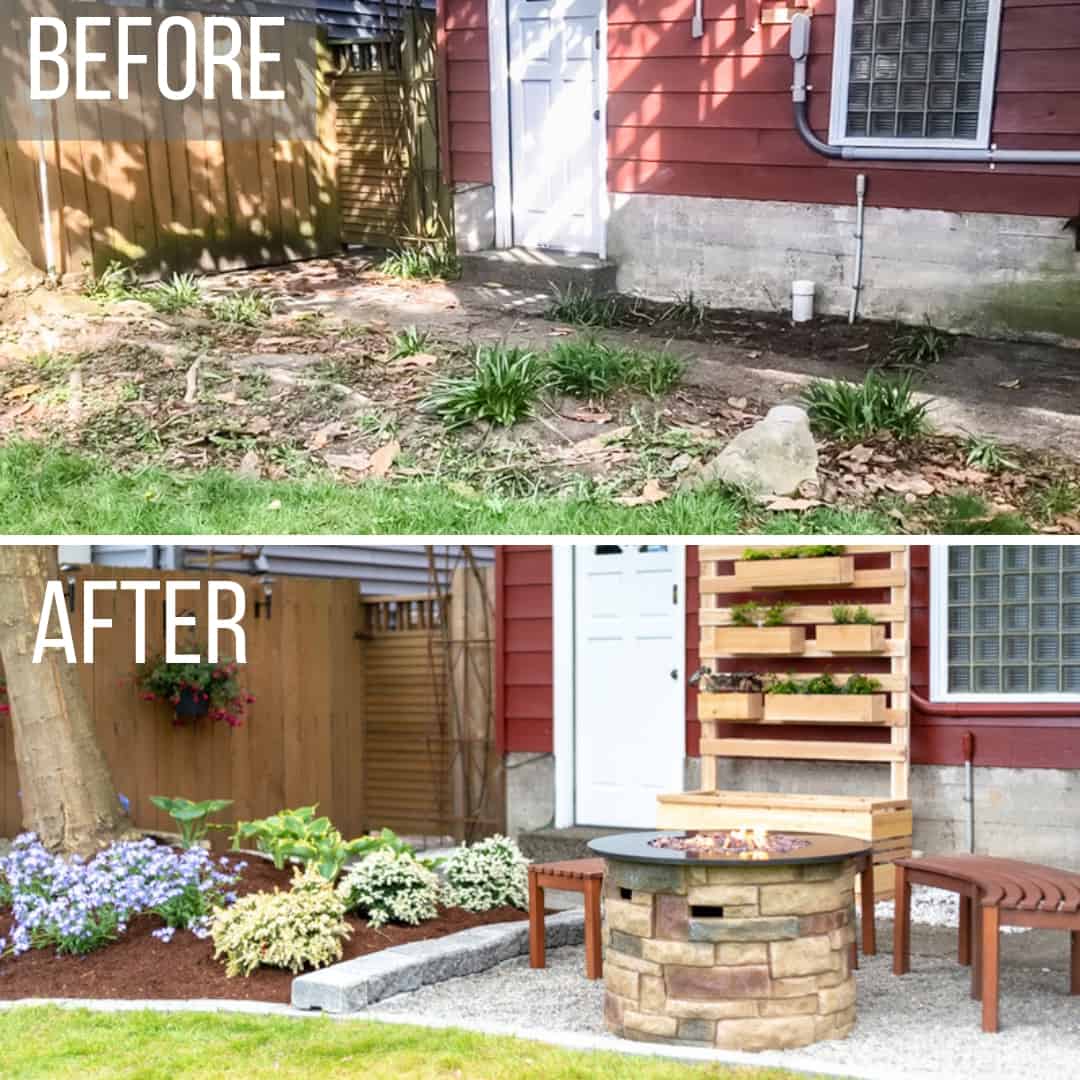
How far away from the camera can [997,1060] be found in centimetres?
495

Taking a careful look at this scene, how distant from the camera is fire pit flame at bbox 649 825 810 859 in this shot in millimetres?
5423

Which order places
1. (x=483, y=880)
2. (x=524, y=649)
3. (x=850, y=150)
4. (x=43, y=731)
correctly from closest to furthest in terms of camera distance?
(x=43, y=731)
(x=483, y=880)
(x=524, y=649)
(x=850, y=150)

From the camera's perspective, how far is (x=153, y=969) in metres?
6.27

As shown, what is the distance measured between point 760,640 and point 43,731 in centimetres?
365

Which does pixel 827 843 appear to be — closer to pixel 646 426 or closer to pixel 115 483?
pixel 646 426

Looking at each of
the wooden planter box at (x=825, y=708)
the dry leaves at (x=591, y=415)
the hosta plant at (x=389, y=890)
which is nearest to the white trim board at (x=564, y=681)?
the wooden planter box at (x=825, y=708)

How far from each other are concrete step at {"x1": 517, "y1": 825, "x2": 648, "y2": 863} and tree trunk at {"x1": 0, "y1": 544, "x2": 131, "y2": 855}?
3075 mm

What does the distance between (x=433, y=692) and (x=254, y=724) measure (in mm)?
1324

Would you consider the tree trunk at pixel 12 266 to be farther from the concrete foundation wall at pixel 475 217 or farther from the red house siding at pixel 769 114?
the red house siding at pixel 769 114

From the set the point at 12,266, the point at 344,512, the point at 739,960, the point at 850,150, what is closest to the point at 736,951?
the point at 739,960

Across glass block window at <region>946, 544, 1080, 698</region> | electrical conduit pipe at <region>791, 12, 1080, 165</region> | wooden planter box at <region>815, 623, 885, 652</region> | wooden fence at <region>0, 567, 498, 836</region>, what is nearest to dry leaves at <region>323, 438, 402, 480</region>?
wooden planter box at <region>815, 623, 885, 652</region>

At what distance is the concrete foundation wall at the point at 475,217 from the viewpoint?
469 inches

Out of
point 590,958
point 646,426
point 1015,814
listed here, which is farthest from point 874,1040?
point 646,426

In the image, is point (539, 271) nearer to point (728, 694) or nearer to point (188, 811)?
point (728, 694)
